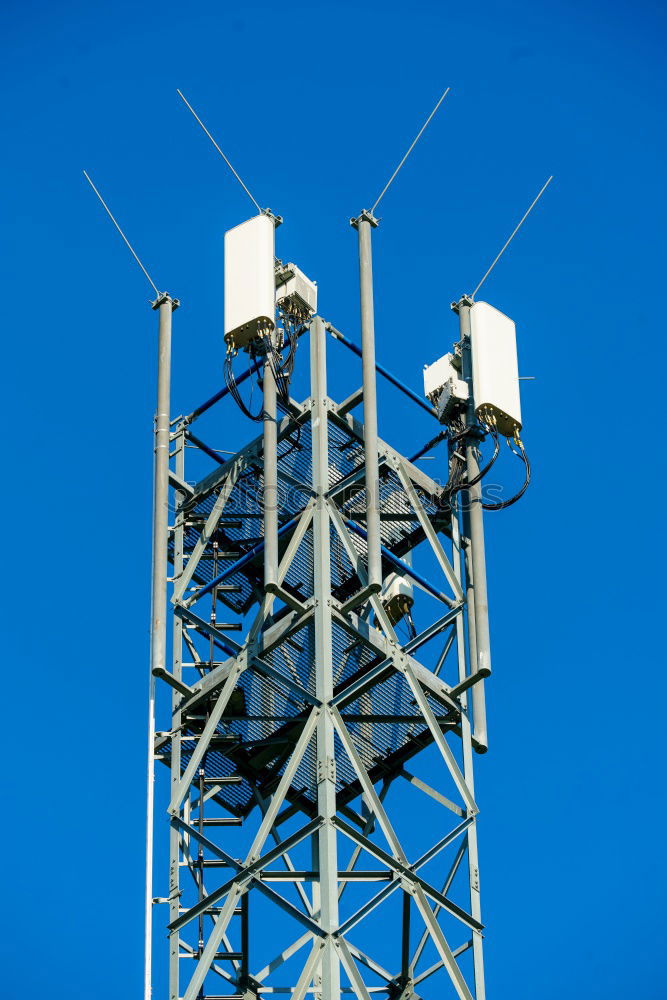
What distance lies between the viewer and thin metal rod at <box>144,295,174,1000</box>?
39562 mm

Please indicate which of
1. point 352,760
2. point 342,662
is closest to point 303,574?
point 342,662

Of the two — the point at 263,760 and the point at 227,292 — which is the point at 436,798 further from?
the point at 227,292

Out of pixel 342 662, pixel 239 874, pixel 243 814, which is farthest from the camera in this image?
pixel 243 814

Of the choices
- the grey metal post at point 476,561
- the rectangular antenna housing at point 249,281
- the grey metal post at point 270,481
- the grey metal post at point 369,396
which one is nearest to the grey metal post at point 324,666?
the grey metal post at point 270,481

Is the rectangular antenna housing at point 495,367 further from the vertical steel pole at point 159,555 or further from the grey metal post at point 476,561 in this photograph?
the vertical steel pole at point 159,555

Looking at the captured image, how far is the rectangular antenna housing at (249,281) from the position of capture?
41375 mm

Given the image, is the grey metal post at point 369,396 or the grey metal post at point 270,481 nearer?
the grey metal post at point 369,396

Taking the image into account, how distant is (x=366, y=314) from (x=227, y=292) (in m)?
2.59

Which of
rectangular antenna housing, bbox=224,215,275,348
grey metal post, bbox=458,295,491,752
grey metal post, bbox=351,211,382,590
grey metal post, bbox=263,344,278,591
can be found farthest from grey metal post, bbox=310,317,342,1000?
grey metal post, bbox=458,295,491,752

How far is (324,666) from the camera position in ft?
129

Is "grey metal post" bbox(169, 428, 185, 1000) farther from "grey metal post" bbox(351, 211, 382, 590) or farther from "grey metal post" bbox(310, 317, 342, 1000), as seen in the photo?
"grey metal post" bbox(351, 211, 382, 590)

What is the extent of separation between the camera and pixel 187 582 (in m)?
43.0

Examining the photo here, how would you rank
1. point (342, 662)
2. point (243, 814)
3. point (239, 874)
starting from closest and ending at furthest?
point (239, 874) → point (342, 662) → point (243, 814)

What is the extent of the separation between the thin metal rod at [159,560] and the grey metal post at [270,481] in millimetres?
2372
